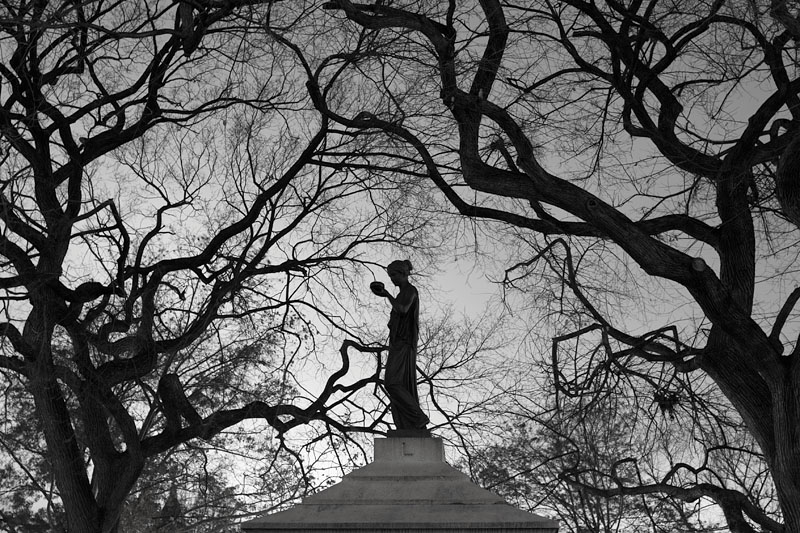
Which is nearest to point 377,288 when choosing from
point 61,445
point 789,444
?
point 789,444

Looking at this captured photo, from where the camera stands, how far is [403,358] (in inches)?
345

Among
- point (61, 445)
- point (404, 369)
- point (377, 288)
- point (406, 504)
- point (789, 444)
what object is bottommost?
point (406, 504)

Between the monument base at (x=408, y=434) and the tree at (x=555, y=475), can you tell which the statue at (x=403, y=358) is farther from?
the tree at (x=555, y=475)

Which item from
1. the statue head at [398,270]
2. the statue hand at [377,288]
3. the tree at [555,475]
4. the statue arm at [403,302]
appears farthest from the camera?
the tree at [555,475]

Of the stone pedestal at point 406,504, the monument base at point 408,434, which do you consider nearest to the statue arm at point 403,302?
the monument base at point 408,434

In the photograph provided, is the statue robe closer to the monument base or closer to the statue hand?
the monument base

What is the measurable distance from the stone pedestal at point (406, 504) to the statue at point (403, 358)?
0.83 feet

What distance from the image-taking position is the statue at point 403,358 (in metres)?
8.66

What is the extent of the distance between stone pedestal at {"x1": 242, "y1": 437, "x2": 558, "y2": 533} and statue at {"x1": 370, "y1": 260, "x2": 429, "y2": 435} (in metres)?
0.25

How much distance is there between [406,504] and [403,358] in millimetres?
1409

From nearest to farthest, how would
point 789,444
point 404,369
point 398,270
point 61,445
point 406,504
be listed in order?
point 406,504
point 789,444
point 404,369
point 398,270
point 61,445

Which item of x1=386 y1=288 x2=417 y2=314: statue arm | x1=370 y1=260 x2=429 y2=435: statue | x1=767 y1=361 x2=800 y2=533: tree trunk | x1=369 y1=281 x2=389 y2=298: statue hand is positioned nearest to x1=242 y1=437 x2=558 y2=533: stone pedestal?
x1=370 y1=260 x2=429 y2=435: statue

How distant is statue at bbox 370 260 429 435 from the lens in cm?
866

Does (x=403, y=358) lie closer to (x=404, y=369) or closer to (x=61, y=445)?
(x=404, y=369)
